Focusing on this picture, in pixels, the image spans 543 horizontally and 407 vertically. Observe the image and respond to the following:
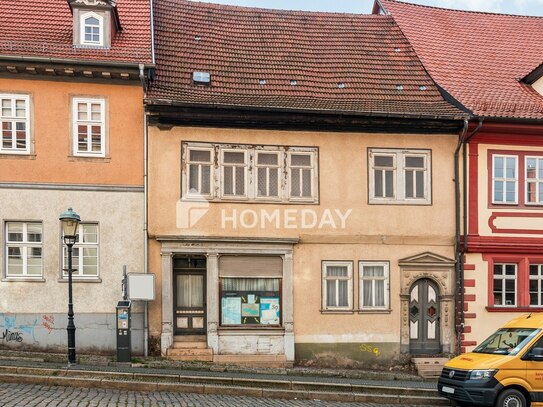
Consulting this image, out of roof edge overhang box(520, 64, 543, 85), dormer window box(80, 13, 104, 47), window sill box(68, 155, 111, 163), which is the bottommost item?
window sill box(68, 155, 111, 163)

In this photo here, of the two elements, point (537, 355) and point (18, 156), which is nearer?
point (537, 355)

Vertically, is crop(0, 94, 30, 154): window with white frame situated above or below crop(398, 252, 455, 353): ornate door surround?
above

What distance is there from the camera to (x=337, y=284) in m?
19.1

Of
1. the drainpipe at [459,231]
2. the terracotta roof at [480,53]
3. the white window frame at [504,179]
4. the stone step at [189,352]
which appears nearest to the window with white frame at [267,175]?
the stone step at [189,352]

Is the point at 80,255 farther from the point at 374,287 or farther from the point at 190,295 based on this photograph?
the point at 374,287

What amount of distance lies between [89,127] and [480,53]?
520 inches

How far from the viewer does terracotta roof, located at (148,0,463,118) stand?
19422 mm

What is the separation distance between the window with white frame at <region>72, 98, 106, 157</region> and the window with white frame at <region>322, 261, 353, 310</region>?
22.4 ft

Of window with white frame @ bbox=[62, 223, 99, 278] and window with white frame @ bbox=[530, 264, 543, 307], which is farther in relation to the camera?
window with white frame @ bbox=[530, 264, 543, 307]

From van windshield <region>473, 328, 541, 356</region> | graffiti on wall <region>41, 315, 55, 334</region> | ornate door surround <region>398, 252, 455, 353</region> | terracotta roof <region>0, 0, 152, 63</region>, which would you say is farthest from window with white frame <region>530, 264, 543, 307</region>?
graffiti on wall <region>41, 315, 55, 334</region>

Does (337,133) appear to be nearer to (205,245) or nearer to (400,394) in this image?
(205,245)

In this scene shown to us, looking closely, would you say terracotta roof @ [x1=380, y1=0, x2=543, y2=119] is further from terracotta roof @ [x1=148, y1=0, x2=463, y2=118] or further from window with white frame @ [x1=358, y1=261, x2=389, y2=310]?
window with white frame @ [x1=358, y1=261, x2=389, y2=310]

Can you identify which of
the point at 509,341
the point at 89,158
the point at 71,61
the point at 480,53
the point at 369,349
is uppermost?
the point at 480,53

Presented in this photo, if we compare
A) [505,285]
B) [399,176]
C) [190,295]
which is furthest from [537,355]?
[190,295]
